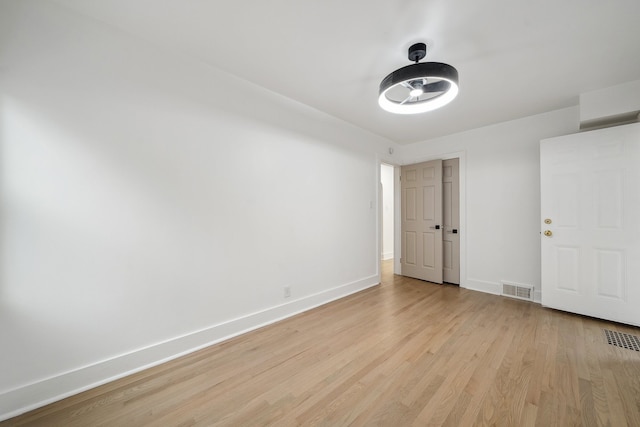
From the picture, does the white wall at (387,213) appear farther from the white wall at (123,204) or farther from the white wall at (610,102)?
the white wall at (123,204)

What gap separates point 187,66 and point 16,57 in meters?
1.04

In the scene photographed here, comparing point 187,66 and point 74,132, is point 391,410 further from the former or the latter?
point 187,66

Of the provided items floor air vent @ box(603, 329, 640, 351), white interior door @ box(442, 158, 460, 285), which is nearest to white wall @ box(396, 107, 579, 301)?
white interior door @ box(442, 158, 460, 285)

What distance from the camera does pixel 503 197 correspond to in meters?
3.63

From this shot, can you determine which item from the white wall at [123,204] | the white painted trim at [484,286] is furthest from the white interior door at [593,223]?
the white wall at [123,204]

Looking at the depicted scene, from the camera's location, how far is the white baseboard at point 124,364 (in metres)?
1.49

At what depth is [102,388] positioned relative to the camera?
1697 mm

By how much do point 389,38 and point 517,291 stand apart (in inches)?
151

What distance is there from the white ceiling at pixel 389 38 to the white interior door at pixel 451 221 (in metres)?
1.56

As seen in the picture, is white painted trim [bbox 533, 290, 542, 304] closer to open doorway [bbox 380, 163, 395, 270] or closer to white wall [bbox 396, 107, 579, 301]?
white wall [bbox 396, 107, 579, 301]

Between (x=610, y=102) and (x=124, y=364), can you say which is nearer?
(x=124, y=364)

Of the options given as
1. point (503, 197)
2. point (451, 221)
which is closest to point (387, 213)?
point (451, 221)

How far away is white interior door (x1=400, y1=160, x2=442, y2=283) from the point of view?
13.8 feet

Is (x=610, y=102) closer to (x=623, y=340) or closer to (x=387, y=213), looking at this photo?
(x=623, y=340)
